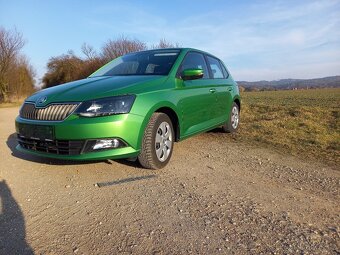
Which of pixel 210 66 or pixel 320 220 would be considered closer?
pixel 320 220

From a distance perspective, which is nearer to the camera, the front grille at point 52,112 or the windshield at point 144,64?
the front grille at point 52,112

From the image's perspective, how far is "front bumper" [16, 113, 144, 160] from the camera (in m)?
3.53

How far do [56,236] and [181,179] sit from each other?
170 centimetres

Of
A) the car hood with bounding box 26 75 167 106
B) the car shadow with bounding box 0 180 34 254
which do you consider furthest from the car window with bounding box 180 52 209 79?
the car shadow with bounding box 0 180 34 254

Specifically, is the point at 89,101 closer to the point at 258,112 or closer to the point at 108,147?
the point at 108,147

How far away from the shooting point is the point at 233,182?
370 centimetres

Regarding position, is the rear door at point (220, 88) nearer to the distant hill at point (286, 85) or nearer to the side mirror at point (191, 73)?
the side mirror at point (191, 73)

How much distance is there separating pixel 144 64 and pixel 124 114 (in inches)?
63.2

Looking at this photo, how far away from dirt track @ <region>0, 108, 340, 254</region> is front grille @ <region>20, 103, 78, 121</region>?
76 cm

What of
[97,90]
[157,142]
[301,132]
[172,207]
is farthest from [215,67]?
[172,207]

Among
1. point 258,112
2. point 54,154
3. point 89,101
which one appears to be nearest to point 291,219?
point 89,101

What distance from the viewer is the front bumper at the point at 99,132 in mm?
3533

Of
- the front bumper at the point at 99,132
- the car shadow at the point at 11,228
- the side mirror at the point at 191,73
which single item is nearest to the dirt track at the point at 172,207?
the car shadow at the point at 11,228

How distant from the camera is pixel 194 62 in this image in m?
5.21
